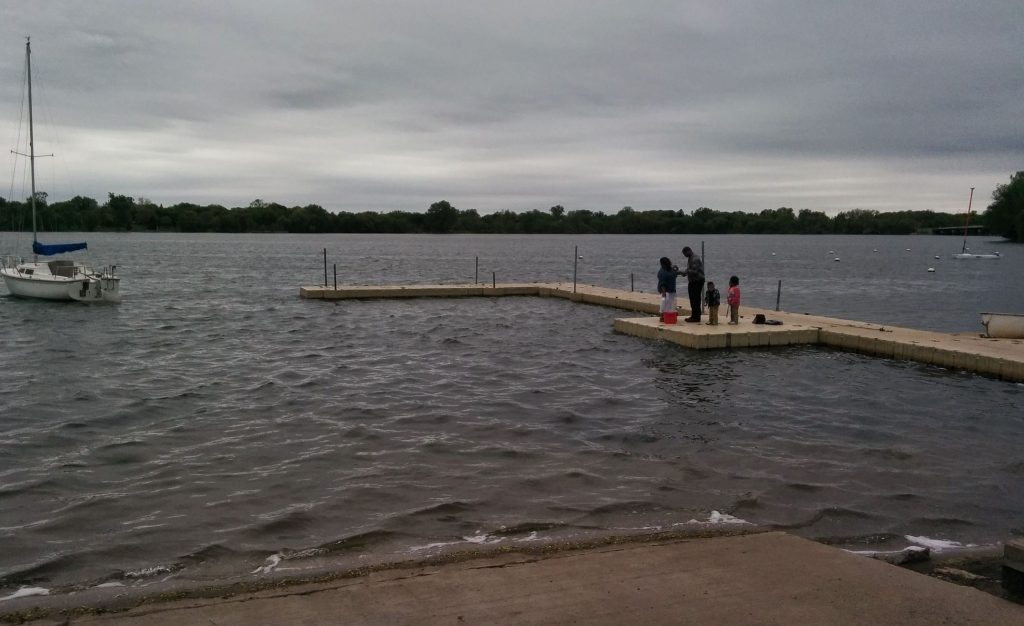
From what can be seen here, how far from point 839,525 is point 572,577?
130 inches

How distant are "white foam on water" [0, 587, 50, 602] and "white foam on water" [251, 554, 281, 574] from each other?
1.50m

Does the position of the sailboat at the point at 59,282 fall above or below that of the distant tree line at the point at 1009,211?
below

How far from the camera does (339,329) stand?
916 inches

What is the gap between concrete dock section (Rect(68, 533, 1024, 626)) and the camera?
4.70 metres

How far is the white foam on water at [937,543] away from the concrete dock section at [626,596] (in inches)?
60.5

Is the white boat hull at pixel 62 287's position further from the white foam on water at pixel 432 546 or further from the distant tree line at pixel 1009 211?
the distant tree line at pixel 1009 211

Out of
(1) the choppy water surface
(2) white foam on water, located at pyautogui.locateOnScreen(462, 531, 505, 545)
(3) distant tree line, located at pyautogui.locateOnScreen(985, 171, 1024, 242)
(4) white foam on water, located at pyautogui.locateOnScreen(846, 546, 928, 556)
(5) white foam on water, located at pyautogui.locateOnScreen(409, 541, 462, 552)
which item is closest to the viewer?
(4) white foam on water, located at pyautogui.locateOnScreen(846, 546, 928, 556)

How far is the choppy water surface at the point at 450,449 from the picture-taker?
7152mm

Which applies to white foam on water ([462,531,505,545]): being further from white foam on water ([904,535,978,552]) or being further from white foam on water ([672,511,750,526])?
white foam on water ([904,535,978,552])

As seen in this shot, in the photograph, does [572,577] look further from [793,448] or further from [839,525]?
[793,448]

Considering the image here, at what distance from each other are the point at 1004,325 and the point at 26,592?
20208mm

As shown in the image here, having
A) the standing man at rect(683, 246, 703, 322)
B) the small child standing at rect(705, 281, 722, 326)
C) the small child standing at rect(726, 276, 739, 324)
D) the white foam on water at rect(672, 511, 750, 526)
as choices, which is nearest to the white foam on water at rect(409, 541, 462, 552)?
the white foam on water at rect(672, 511, 750, 526)

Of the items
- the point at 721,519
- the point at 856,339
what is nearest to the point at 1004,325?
the point at 856,339

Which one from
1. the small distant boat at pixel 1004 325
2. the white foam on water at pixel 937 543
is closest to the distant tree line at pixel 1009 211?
the small distant boat at pixel 1004 325
